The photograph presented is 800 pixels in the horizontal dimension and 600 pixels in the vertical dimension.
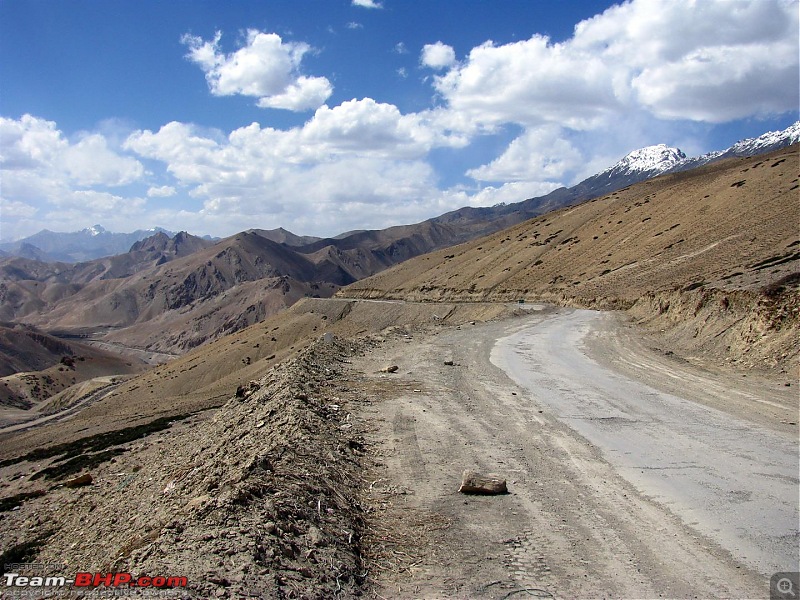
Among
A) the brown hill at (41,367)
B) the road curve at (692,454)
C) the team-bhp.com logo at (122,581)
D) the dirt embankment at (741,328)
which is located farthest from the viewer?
the brown hill at (41,367)

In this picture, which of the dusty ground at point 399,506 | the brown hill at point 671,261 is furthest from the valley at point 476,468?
the brown hill at point 671,261

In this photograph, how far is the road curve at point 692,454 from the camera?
5.91m

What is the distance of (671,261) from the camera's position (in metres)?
47.6

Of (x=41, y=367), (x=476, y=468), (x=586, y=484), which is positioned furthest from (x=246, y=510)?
(x=41, y=367)

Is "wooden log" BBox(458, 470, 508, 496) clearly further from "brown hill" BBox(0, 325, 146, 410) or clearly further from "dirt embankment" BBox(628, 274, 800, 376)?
"brown hill" BBox(0, 325, 146, 410)

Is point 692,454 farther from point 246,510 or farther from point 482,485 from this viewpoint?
point 246,510

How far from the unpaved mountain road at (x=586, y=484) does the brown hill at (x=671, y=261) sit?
5.42 metres

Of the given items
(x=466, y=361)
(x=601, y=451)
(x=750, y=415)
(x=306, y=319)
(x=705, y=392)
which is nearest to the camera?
(x=601, y=451)

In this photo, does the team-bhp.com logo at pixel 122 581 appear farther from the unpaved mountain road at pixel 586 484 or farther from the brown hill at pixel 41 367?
the brown hill at pixel 41 367

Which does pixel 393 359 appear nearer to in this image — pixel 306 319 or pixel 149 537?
pixel 149 537

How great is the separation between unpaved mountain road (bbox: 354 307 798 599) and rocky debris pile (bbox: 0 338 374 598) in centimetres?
62

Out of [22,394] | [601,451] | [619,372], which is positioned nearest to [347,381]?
[601,451]

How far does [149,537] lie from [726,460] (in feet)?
26.8

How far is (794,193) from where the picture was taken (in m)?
48.9
